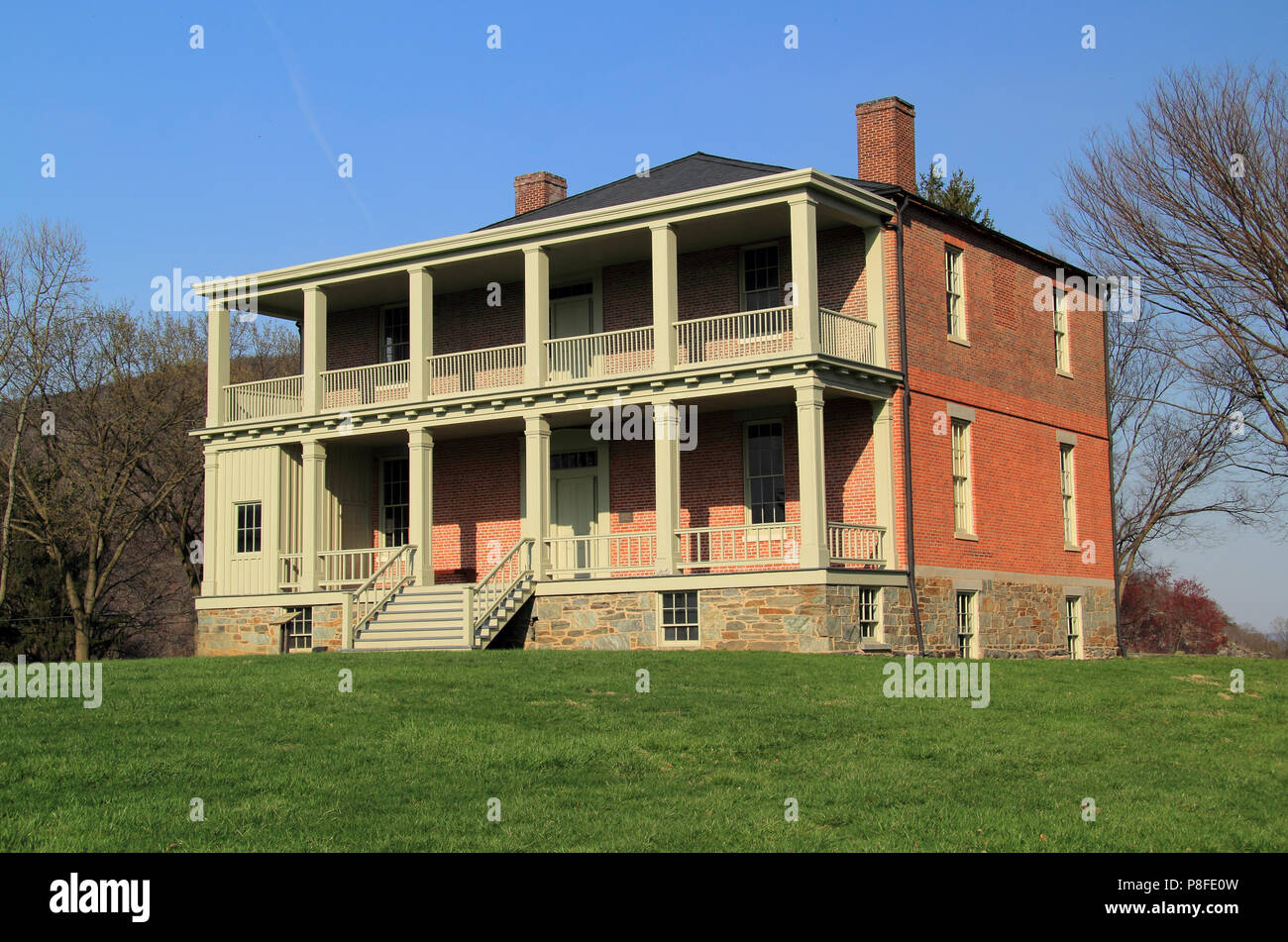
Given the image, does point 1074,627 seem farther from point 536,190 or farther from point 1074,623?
point 536,190

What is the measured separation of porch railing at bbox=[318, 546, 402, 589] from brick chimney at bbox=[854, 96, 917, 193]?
11520 mm

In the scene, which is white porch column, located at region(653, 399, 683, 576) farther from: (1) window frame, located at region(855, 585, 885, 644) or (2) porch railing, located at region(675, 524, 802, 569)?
(1) window frame, located at region(855, 585, 885, 644)

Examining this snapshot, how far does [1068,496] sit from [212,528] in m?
17.9

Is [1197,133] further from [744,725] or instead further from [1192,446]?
[1192,446]

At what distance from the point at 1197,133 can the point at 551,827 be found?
65.6 feet

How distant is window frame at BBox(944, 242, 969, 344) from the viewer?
25.8 meters

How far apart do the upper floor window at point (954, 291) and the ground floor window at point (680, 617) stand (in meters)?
7.50

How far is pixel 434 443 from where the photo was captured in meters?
28.9

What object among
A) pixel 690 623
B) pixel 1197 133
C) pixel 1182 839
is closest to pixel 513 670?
pixel 690 623

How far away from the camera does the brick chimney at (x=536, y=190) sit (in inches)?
1276

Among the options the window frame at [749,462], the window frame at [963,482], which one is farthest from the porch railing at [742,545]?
the window frame at [963,482]

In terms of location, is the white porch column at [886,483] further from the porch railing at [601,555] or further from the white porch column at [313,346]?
the white porch column at [313,346]

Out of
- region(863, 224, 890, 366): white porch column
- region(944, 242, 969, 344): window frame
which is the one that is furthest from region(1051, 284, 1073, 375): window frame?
region(863, 224, 890, 366): white porch column
